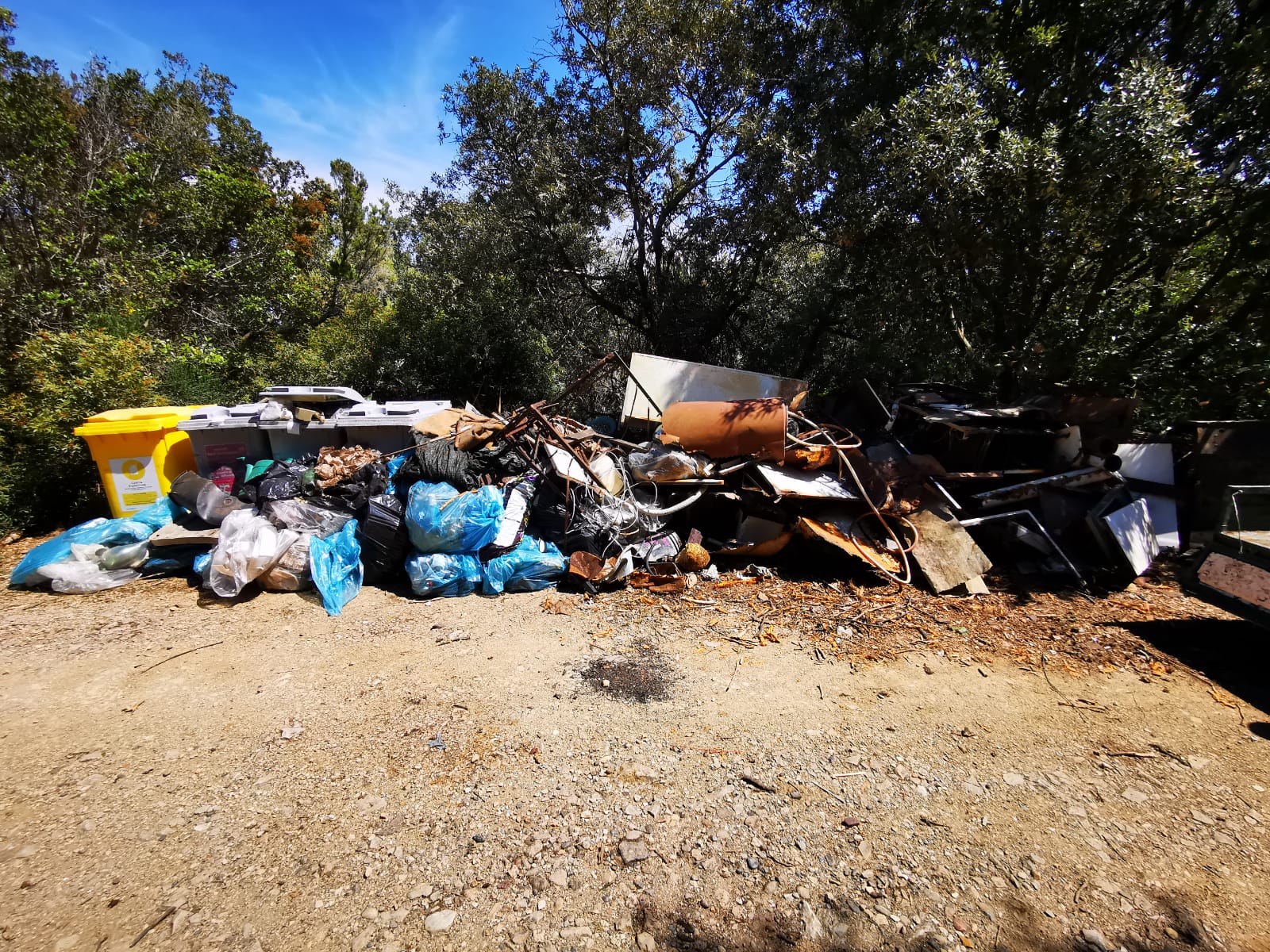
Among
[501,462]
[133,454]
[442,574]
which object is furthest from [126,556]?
[501,462]

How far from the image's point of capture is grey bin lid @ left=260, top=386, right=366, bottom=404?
5922mm

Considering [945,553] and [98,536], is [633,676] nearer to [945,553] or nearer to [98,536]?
[945,553]

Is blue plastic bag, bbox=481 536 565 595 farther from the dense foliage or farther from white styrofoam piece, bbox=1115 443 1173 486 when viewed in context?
white styrofoam piece, bbox=1115 443 1173 486

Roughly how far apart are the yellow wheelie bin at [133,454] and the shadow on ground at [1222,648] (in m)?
8.20

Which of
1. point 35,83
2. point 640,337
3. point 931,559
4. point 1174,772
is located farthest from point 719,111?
point 35,83

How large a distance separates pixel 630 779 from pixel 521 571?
230 centimetres

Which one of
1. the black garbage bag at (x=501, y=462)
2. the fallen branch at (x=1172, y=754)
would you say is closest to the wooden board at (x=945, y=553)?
the fallen branch at (x=1172, y=754)

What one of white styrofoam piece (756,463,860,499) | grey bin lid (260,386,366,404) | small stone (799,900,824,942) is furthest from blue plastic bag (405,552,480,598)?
small stone (799,900,824,942)

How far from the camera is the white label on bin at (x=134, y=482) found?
16.9 feet

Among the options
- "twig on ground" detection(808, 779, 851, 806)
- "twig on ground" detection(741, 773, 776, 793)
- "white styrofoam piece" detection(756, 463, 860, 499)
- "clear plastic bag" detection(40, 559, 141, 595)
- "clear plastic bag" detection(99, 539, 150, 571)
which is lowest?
"clear plastic bag" detection(40, 559, 141, 595)

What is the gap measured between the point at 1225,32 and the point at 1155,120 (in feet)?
8.48

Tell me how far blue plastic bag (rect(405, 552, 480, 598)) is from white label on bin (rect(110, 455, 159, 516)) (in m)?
2.75

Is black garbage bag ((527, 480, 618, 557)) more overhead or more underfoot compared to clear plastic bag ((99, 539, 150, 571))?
more overhead

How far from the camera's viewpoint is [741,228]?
8.23 m
